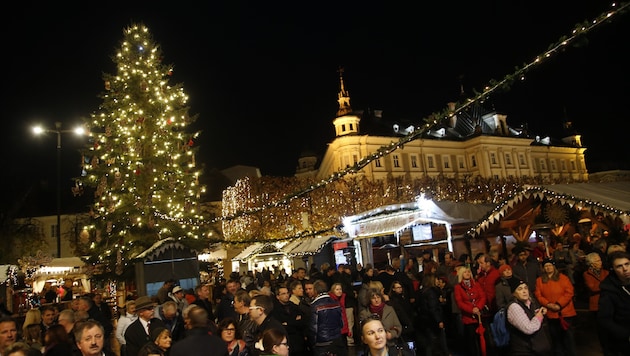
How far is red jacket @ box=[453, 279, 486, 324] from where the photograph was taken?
7.78 m

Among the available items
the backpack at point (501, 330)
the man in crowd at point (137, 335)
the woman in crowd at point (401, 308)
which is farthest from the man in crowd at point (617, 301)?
the man in crowd at point (137, 335)

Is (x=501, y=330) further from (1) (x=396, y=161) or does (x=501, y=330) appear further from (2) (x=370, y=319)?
(1) (x=396, y=161)

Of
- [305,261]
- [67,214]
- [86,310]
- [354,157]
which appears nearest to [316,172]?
[354,157]

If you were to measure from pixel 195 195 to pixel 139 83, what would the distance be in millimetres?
5170

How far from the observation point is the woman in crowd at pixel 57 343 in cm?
538

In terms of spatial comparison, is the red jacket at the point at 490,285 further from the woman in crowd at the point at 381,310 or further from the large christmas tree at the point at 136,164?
the large christmas tree at the point at 136,164

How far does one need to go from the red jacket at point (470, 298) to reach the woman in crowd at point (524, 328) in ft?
7.25

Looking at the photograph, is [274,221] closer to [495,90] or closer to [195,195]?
[195,195]

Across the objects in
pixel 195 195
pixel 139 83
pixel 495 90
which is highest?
pixel 139 83

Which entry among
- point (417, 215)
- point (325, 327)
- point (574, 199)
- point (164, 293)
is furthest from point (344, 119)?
point (325, 327)

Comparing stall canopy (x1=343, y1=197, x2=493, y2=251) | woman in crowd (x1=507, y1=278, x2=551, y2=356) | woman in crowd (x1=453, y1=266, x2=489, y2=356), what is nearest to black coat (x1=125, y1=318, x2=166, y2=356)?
woman in crowd (x1=507, y1=278, x2=551, y2=356)

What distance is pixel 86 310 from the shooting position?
866cm

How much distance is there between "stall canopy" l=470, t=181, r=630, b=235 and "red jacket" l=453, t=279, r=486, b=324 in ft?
24.1

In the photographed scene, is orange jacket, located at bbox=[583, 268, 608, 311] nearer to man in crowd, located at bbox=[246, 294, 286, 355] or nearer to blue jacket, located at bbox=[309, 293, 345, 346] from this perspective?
blue jacket, located at bbox=[309, 293, 345, 346]
